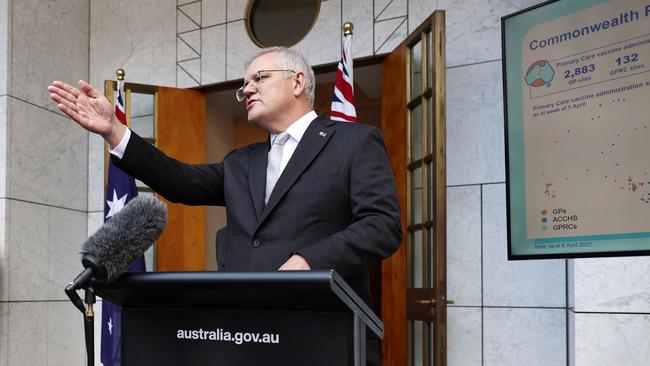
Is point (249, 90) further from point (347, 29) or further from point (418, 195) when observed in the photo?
point (347, 29)

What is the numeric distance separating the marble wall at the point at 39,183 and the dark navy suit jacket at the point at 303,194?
11.7ft

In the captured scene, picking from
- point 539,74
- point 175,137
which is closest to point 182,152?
point 175,137

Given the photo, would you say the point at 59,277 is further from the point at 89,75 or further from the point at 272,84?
the point at 272,84

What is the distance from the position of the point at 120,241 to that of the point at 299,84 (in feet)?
2.54

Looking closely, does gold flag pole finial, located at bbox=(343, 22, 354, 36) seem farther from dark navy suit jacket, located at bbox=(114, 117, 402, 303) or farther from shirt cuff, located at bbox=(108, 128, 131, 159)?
shirt cuff, located at bbox=(108, 128, 131, 159)

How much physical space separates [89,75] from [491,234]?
11.0 feet

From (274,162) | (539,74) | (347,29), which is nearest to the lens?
(274,162)

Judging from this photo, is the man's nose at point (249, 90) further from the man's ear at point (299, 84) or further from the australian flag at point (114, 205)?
the australian flag at point (114, 205)

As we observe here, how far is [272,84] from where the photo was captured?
179 cm

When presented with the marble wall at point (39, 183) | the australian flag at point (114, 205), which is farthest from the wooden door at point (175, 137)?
the marble wall at point (39, 183)

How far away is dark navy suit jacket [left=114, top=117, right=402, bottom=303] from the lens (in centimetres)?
153

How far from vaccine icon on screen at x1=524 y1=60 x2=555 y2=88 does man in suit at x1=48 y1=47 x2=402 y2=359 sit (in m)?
1.81

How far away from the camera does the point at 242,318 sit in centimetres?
119

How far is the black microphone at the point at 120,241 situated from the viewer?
117 cm
